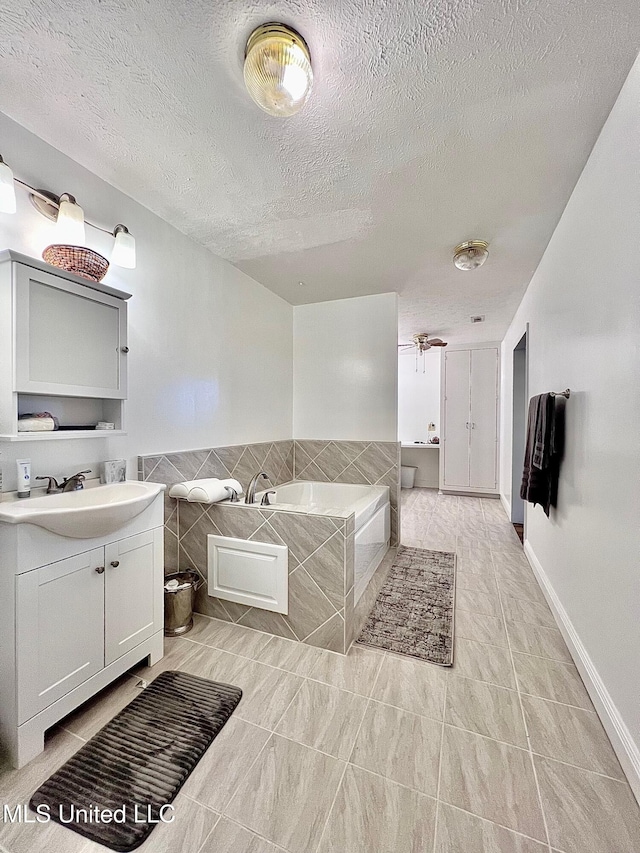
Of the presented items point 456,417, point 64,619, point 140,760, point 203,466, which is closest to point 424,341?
point 456,417

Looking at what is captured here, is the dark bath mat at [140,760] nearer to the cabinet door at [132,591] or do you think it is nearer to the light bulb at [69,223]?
the cabinet door at [132,591]

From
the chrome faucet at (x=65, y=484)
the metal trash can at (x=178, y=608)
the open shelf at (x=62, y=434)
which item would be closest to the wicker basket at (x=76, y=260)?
the open shelf at (x=62, y=434)

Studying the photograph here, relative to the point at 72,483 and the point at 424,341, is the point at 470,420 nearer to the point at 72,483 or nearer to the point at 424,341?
the point at 424,341

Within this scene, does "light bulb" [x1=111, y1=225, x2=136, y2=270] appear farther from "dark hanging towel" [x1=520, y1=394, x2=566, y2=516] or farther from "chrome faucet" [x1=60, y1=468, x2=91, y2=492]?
"dark hanging towel" [x1=520, y1=394, x2=566, y2=516]

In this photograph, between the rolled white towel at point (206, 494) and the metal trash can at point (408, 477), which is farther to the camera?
the metal trash can at point (408, 477)

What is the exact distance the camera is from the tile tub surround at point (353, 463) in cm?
356

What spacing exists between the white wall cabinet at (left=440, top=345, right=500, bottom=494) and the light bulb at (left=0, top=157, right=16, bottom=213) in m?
5.47

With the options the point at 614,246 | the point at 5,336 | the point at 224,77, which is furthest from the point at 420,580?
the point at 224,77

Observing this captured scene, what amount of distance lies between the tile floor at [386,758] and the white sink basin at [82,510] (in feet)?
2.70

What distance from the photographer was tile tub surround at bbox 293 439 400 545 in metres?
3.56

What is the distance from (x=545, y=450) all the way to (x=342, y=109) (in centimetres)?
203

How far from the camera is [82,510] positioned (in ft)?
4.49

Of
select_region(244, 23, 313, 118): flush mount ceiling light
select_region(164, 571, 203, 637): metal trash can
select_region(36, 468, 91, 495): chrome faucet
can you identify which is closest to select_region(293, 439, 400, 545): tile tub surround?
select_region(164, 571, 203, 637): metal trash can

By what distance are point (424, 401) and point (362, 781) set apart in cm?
591
